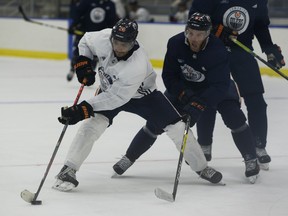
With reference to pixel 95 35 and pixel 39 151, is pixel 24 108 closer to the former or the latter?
pixel 39 151

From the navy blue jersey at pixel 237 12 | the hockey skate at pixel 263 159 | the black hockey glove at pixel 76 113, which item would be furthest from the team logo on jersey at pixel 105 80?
the hockey skate at pixel 263 159

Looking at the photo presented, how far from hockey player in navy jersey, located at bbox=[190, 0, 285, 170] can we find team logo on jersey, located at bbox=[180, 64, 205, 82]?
14.4 inches

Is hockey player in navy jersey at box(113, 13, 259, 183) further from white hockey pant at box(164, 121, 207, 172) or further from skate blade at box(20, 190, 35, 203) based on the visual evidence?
skate blade at box(20, 190, 35, 203)

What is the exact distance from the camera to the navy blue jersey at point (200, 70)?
401 cm

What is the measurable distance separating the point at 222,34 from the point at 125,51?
81cm

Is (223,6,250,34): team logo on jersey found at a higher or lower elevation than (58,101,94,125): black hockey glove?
higher

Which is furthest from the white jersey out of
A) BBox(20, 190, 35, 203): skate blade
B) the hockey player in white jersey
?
BBox(20, 190, 35, 203): skate blade

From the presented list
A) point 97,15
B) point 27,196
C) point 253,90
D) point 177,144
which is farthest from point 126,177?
point 97,15

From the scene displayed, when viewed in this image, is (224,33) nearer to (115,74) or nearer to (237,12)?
(237,12)

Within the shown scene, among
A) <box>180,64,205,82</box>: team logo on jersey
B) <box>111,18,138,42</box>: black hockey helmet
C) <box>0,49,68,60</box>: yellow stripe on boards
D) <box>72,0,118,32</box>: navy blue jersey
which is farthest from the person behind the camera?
<box>0,49,68,60</box>: yellow stripe on boards

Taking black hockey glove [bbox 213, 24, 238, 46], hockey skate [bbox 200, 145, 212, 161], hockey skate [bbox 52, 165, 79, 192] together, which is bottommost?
hockey skate [bbox 200, 145, 212, 161]

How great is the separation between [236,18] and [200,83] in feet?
1.65

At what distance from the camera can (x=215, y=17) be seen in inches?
175

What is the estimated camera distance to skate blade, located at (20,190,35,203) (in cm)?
351
